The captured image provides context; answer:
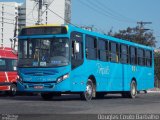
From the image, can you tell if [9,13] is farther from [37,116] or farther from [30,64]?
[37,116]

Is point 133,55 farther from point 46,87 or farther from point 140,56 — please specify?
point 46,87

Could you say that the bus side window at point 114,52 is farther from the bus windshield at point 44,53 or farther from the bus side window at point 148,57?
the bus side window at point 148,57

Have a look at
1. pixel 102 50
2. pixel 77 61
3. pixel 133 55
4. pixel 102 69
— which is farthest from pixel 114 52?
pixel 77 61

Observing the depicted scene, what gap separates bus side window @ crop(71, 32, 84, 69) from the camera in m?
21.3

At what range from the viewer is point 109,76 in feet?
83.9

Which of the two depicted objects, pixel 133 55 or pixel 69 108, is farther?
pixel 133 55

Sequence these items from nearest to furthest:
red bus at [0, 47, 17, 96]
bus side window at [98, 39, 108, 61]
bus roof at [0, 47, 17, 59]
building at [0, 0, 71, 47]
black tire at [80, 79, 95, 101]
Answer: black tire at [80, 79, 95, 101], bus side window at [98, 39, 108, 61], red bus at [0, 47, 17, 96], bus roof at [0, 47, 17, 59], building at [0, 0, 71, 47]

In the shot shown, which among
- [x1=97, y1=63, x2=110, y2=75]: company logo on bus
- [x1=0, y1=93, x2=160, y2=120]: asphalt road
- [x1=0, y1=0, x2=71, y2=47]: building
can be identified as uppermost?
[x1=0, y1=0, x2=71, y2=47]: building

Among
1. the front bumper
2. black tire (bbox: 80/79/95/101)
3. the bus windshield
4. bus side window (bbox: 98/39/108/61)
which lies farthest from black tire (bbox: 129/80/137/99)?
the bus windshield

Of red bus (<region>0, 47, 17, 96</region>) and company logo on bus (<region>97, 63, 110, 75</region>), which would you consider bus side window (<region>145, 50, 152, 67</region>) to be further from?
red bus (<region>0, 47, 17, 96</region>)

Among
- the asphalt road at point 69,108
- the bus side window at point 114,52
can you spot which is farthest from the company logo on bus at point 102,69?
the asphalt road at point 69,108

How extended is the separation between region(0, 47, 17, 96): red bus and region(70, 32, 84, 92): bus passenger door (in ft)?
26.1

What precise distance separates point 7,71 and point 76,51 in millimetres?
8669

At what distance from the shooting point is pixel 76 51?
21.6 meters
